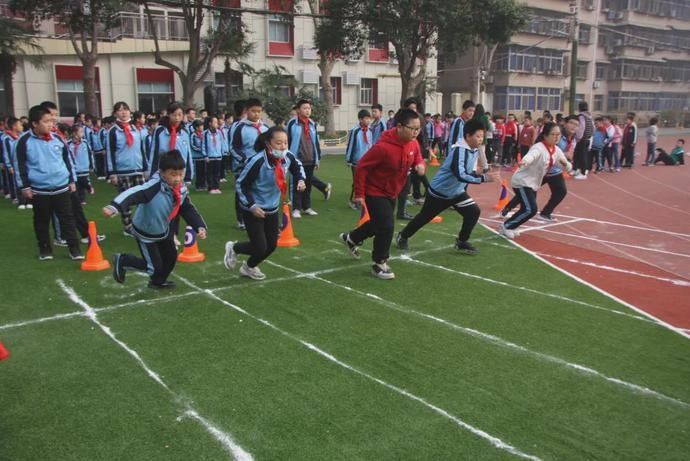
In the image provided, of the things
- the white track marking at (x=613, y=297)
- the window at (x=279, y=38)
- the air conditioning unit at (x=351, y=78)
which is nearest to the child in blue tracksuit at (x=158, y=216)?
the white track marking at (x=613, y=297)

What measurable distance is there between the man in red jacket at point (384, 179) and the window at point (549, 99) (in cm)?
4793

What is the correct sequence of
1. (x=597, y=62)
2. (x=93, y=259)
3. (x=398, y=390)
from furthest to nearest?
(x=597, y=62)
(x=93, y=259)
(x=398, y=390)

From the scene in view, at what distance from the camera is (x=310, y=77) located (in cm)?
3584

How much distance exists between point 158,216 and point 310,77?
102ft

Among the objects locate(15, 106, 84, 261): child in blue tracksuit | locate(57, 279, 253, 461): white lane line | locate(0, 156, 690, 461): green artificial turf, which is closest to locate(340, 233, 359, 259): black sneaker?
locate(0, 156, 690, 461): green artificial turf

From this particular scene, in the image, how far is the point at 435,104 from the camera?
42531mm

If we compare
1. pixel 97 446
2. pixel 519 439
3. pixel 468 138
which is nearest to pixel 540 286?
pixel 468 138

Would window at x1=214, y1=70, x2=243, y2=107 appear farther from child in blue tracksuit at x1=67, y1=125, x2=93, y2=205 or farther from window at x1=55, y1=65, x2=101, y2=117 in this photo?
child in blue tracksuit at x1=67, y1=125, x2=93, y2=205

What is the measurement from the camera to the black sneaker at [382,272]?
22.8 feet

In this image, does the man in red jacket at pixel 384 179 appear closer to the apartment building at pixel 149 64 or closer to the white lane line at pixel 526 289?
the white lane line at pixel 526 289

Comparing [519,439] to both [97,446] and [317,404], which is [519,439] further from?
[97,446]

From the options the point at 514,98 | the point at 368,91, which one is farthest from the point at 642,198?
the point at 514,98

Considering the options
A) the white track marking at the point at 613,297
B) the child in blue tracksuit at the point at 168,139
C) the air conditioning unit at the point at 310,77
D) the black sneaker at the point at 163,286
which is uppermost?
the air conditioning unit at the point at 310,77

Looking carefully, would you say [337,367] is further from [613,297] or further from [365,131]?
[365,131]
